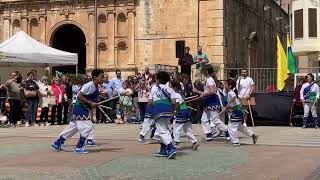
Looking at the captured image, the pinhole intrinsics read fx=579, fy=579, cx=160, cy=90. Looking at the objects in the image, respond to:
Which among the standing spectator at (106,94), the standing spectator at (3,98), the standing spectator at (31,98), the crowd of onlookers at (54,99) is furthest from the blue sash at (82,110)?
the standing spectator at (3,98)

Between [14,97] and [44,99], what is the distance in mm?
1224

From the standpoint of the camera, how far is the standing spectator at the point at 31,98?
67.6 feet

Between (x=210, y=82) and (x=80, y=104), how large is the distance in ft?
12.0

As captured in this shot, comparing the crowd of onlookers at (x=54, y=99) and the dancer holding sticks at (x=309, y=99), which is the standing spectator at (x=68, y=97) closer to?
the crowd of onlookers at (x=54, y=99)

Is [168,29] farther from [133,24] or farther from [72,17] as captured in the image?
[72,17]

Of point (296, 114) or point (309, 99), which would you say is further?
point (296, 114)

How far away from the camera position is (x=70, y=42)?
1705 inches

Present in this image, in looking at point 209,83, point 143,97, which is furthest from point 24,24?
point 209,83

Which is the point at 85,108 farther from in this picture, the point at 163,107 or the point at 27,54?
the point at 27,54

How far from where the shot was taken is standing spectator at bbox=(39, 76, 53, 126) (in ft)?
70.1

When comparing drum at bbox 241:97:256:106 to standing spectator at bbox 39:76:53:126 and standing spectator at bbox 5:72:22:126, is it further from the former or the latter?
standing spectator at bbox 5:72:22:126

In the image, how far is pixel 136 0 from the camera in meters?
35.9

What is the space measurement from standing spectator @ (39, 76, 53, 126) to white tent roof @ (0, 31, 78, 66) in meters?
2.32

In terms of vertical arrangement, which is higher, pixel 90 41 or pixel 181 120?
pixel 90 41
